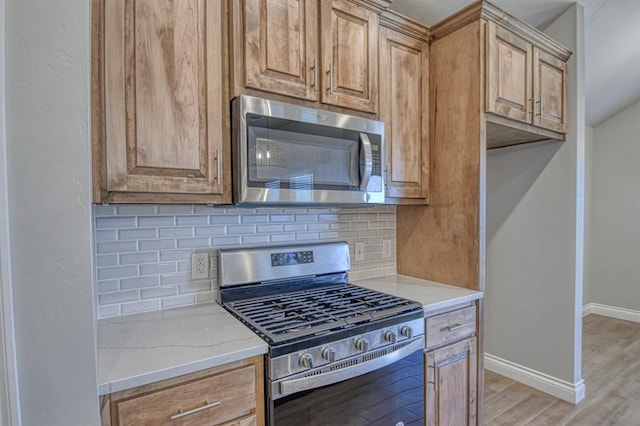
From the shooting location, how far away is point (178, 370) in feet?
3.38

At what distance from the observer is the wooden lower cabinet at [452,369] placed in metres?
1.67

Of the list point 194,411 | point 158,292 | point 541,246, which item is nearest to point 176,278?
point 158,292

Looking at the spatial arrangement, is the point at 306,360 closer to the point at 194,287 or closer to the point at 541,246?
the point at 194,287

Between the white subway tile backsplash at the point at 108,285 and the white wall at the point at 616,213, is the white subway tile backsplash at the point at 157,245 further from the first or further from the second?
the white wall at the point at 616,213

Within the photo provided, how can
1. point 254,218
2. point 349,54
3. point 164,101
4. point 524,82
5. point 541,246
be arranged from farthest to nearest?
1. point 541,246
2. point 524,82
3. point 254,218
4. point 349,54
5. point 164,101

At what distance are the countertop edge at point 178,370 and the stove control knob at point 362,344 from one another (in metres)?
0.39

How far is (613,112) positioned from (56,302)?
5585 millimetres

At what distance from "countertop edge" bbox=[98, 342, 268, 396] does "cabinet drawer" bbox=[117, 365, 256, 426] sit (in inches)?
1.9

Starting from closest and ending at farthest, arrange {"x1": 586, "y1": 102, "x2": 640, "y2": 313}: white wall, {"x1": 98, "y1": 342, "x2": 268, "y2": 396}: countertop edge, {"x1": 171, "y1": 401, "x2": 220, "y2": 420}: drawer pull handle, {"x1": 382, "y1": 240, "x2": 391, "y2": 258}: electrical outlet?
1. {"x1": 98, "y1": 342, "x2": 268, "y2": 396}: countertop edge
2. {"x1": 171, "y1": 401, "x2": 220, "y2": 420}: drawer pull handle
3. {"x1": 382, "y1": 240, "x2": 391, "y2": 258}: electrical outlet
4. {"x1": 586, "y1": 102, "x2": 640, "y2": 313}: white wall

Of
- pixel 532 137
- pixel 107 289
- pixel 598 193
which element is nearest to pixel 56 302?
pixel 107 289

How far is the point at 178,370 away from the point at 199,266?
2.23ft

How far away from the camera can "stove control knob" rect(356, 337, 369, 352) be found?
1.36 metres

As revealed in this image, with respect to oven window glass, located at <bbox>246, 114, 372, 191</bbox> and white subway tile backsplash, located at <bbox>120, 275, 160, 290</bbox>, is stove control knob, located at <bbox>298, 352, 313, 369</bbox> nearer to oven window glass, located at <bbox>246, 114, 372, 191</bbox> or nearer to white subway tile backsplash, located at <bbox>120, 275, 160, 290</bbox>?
oven window glass, located at <bbox>246, 114, 372, 191</bbox>

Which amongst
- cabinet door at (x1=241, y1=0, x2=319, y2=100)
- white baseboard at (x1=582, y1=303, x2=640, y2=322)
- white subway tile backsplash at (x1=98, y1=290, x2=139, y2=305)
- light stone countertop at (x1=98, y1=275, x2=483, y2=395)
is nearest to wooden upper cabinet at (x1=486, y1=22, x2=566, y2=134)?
cabinet door at (x1=241, y1=0, x2=319, y2=100)
